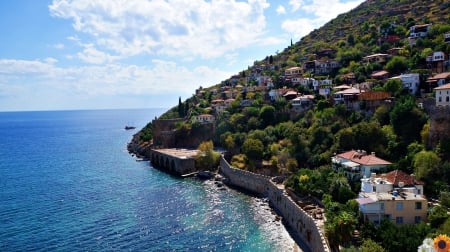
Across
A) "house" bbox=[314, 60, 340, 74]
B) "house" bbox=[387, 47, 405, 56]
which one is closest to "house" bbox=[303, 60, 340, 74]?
"house" bbox=[314, 60, 340, 74]

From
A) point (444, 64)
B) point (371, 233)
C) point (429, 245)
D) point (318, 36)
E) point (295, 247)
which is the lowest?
point (295, 247)

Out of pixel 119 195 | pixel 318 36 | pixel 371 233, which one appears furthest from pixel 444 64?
pixel 318 36

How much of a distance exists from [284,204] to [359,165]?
1018 centimetres

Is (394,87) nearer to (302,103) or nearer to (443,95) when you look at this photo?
(443,95)

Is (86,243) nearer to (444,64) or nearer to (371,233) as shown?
(371,233)

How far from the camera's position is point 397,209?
113ft

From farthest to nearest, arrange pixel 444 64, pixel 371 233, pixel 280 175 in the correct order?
1. pixel 444 64
2. pixel 280 175
3. pixel 371 233

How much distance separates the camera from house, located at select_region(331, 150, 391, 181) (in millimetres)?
46844

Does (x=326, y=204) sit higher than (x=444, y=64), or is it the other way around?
(x=444, y=64)

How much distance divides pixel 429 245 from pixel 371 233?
55.1 feet

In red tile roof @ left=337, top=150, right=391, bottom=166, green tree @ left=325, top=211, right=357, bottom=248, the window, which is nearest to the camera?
green tree @ left=325, top=211, right=357, bottom=248

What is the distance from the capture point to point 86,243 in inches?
1623

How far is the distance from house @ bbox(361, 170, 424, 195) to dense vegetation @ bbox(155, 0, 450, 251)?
224 cm

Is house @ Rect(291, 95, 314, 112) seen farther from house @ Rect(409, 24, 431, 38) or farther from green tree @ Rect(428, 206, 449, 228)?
green tree @ Rect(428, 206, 449, 228)
